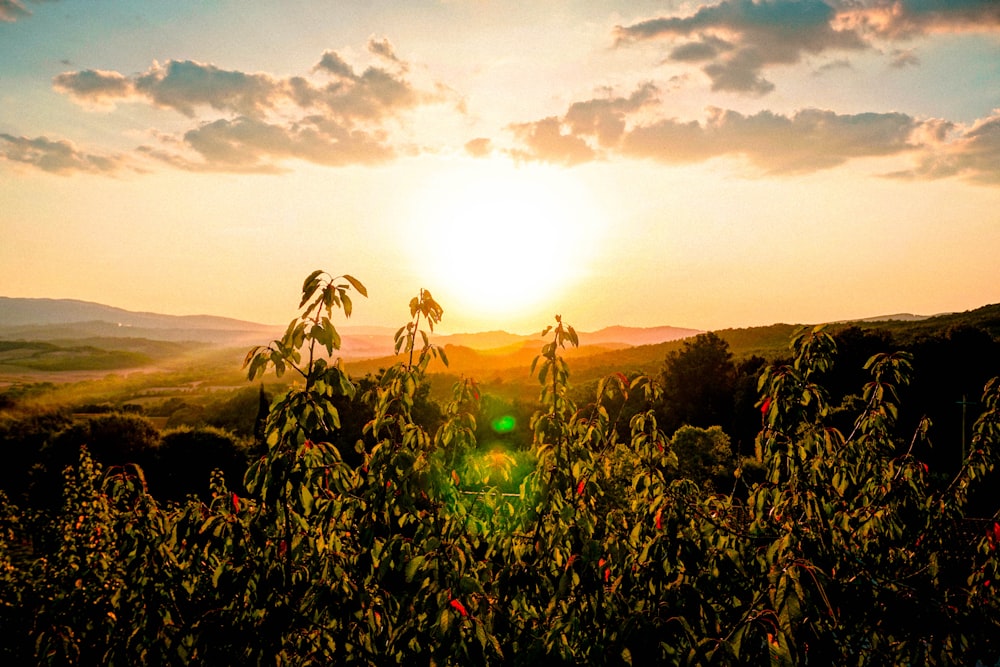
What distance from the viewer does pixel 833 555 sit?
4266 mm

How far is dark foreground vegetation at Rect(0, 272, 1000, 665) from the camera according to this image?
11.1 ft

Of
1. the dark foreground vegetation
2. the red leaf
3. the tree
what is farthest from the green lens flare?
the red leaf

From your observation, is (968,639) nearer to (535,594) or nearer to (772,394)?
(772,394)

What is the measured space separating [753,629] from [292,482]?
8.16 feet

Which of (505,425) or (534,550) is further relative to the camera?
(505,425)

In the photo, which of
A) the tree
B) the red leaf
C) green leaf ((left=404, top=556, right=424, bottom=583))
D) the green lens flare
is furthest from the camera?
the tree

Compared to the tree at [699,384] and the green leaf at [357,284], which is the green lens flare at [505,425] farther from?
the green leaf at [357,284]

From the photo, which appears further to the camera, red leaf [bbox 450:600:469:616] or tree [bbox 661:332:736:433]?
tree [bbox 661:332:736:433]

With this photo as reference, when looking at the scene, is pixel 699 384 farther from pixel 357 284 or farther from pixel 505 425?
pixel 357 284

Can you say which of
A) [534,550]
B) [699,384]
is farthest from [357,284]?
[699,384]

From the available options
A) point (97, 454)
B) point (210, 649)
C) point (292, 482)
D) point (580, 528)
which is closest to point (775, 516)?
point (580, 528)

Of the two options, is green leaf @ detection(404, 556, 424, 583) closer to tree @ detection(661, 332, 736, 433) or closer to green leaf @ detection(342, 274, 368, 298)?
green leaf @ detection(342, 274, 368, 298)

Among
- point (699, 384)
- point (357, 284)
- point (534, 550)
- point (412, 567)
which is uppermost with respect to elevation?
point (357, 284)

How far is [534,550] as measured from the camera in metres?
4.19
